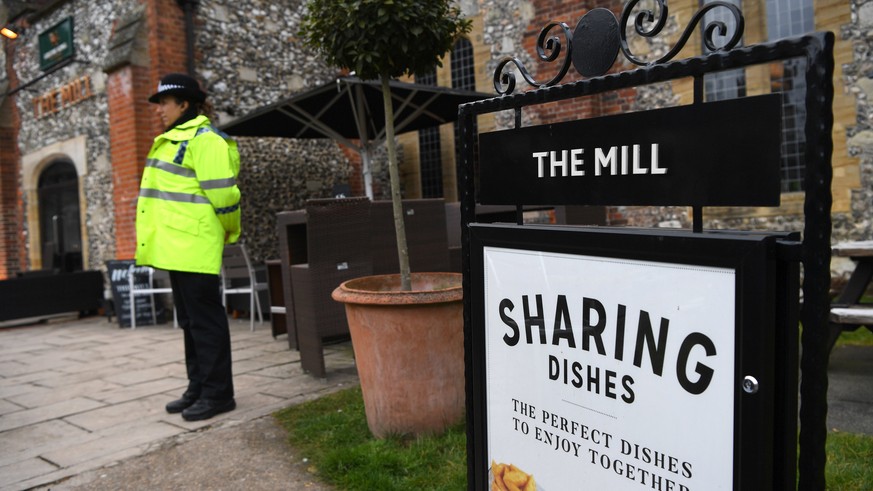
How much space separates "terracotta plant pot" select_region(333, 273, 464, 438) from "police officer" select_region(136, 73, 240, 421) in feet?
→ 3.23

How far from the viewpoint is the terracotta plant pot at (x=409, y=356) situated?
3055 millimetres

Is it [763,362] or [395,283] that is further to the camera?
[395,283]

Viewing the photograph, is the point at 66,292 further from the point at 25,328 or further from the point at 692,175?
the point at 692,175

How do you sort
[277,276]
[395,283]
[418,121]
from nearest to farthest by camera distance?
[395,283] < [277,276] < [418,121]

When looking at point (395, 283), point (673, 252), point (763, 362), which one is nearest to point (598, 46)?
point (673, 252)

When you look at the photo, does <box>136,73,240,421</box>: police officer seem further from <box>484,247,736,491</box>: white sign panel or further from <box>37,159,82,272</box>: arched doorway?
<box>37,159,82,272</box>: arched doorway

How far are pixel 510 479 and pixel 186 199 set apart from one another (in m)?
2.73

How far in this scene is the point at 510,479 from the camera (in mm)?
1721

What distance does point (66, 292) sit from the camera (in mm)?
8961

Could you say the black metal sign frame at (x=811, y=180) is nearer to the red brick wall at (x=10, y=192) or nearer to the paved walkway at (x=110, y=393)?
the paved walkway at (x=110, y=393)

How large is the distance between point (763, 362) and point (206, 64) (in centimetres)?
889

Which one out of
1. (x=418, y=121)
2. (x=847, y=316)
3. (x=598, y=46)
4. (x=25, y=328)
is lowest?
A: (x=25, y=328)

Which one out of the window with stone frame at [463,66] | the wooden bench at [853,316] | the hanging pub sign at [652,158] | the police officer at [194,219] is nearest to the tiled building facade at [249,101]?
the window with stone frame at [463,66]

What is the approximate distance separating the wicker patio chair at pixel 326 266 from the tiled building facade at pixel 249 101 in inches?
144
